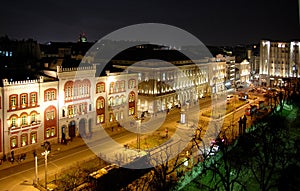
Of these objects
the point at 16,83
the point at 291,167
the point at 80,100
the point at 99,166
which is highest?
the point at 16,83

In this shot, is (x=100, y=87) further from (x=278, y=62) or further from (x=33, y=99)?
(x=278, y=62)

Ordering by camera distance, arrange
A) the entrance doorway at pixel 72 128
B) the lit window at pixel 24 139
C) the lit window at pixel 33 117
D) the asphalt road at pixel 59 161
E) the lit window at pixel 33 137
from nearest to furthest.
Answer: the asphalt road at pixel 59 161
the lit window at pixel 24 139
the lit window at pixel 33 117
the lit window at pixel 33 137
the entrance doorway at pixel 72 128

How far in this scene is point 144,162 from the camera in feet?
106

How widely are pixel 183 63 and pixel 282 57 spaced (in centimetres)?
5065

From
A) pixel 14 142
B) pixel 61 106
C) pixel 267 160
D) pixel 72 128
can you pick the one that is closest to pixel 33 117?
pixel 14 142

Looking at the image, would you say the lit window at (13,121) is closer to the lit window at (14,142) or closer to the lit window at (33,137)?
the lit window at (14,142)

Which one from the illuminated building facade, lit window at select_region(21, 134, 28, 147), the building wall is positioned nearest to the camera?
the building wall

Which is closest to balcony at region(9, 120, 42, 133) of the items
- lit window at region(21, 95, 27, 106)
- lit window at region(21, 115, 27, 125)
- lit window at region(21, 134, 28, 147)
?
lit window at region(21, 115, 27, 125)

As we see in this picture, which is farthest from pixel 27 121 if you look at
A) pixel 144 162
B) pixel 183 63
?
pixel 183 63

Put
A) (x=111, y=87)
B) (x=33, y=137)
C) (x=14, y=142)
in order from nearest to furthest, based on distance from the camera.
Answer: (x=14, y=142) < (x=33, y=137) < (x=111, y=87)

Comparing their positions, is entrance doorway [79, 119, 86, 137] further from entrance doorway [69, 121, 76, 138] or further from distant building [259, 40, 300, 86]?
distant building [259, 40, 300, 86]

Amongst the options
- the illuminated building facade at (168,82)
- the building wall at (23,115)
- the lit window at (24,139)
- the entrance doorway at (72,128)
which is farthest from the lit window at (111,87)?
the lit window at (24,139)

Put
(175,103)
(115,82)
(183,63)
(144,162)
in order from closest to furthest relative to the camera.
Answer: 1. (144,162)
2. (115,82)
3. (175,103)
4. (183,63)

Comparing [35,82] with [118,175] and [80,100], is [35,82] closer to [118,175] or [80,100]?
[80,100]
